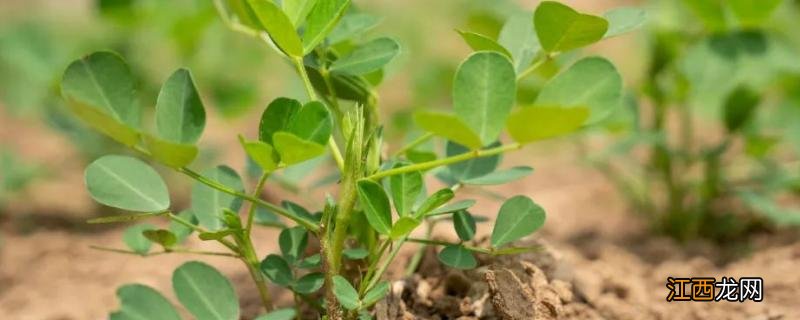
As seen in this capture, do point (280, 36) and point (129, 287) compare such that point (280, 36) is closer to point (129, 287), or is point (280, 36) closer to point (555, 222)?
point (129, 287)

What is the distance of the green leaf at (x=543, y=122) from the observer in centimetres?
90

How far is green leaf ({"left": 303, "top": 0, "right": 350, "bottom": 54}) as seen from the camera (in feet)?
3.42

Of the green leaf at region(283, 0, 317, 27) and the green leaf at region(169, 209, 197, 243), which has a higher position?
the green leaf at region(283, 0, 317, 27)

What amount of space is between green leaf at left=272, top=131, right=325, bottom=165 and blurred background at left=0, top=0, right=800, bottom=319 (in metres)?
0.31

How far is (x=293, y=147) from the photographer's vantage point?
3.12 ft

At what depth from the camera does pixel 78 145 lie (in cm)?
208

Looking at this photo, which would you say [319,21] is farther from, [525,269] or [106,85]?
[525,269]

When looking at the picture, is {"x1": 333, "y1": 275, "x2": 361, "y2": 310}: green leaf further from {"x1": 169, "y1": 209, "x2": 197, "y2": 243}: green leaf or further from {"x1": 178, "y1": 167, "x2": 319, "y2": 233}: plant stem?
{"x1": 169, "y1": 209, "x2": 197, "y2": 243}: green leaf

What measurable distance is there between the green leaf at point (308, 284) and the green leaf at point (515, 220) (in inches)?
7.7

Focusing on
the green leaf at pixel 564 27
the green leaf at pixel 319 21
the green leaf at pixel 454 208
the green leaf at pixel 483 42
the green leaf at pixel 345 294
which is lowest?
the green leaf at pixel 345 294

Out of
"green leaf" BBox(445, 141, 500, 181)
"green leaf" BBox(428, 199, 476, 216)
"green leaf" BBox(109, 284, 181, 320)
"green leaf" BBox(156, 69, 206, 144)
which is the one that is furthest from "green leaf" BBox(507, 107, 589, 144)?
"green leaf" BBox(109, 284, 181, 320)

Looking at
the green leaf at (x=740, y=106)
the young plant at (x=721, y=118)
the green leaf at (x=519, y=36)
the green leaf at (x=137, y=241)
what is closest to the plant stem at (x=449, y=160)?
the green leaf at (x=519, y=36)

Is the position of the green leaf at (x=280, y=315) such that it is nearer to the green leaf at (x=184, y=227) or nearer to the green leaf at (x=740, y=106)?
the green leaf at (x=184, y=227)

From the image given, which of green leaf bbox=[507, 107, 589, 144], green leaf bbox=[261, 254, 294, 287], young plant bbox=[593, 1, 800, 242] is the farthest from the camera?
young plant bbox=[593, 1, 800, 242]
